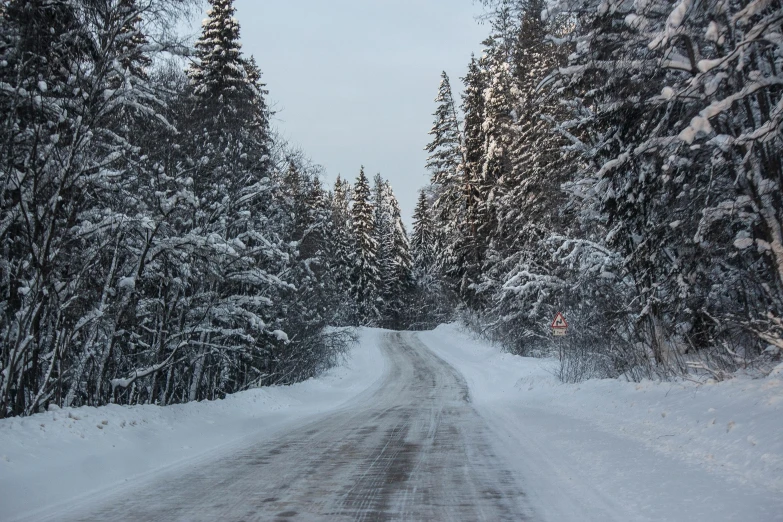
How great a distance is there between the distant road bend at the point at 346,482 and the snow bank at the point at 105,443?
0.68 metres

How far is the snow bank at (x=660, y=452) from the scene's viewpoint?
16.0 feet

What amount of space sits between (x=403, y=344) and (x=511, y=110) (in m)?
20.0

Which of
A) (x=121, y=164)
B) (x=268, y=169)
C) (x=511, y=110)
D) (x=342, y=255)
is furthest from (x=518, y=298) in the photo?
(x=342, y=255)

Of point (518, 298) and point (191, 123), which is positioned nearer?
point (191, 123)

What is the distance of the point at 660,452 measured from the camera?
6680 mm

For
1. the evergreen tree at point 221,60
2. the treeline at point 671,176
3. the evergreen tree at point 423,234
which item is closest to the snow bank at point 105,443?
the treeline at point 671,176

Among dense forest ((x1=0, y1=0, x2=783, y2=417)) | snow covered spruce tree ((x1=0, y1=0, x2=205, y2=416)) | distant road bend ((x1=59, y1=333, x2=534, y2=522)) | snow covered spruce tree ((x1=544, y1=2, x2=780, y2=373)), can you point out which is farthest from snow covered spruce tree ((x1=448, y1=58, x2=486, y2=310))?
snow covered spruce tree ((x1=0, y1=0, x2=205, y2=416))

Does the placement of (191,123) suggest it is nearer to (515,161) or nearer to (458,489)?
(458,489)

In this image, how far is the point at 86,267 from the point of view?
825 cm

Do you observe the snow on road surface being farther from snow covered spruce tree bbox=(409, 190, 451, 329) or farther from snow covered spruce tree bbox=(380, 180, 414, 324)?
snow covered spruce tree bbox=(380, 180, 414, 324)

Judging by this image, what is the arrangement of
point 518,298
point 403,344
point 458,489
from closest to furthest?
point 458,489
point 518,298
point 403,344

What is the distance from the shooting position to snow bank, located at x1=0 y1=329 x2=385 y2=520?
5969mm

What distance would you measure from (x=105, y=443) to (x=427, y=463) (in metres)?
4.58

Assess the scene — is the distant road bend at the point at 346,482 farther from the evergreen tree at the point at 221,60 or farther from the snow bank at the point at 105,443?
the evergreen tree at the point at 221,60
